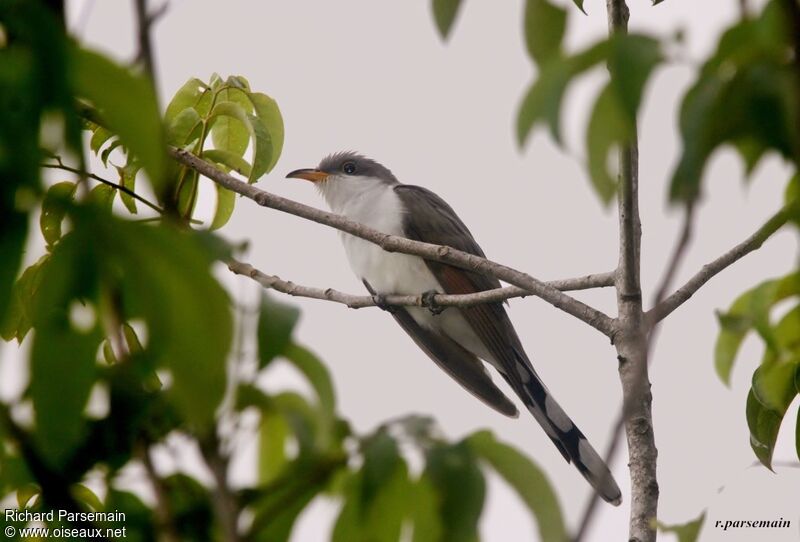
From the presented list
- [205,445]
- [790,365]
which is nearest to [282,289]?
[790,365]

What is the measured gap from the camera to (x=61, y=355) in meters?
1.00

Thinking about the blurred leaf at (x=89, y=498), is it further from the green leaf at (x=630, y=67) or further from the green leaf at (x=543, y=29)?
the green leaf at (x=630, y=67)

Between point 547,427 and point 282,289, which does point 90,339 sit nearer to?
point 282,289

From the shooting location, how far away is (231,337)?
0.90 m

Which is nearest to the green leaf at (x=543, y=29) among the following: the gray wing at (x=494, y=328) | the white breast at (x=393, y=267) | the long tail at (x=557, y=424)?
the gray wing at (x=494, y=328)

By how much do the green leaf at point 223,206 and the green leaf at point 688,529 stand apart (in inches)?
83.9

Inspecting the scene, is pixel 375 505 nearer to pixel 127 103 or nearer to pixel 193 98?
pixel 127 103

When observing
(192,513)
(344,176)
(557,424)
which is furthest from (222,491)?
(344,176)

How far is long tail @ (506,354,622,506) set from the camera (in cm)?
480

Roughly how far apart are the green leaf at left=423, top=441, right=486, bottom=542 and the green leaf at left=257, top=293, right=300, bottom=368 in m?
0.25

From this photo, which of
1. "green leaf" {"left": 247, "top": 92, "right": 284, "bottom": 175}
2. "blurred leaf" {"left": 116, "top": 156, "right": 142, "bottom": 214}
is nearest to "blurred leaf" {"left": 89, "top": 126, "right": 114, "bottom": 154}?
"blurred leaf" {"left": 116, "top": 156, "right": 142, "bottom": 214}

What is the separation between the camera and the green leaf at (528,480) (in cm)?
112

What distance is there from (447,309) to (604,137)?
469 cm

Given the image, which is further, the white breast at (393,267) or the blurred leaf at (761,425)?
the white breast at (393,267)
